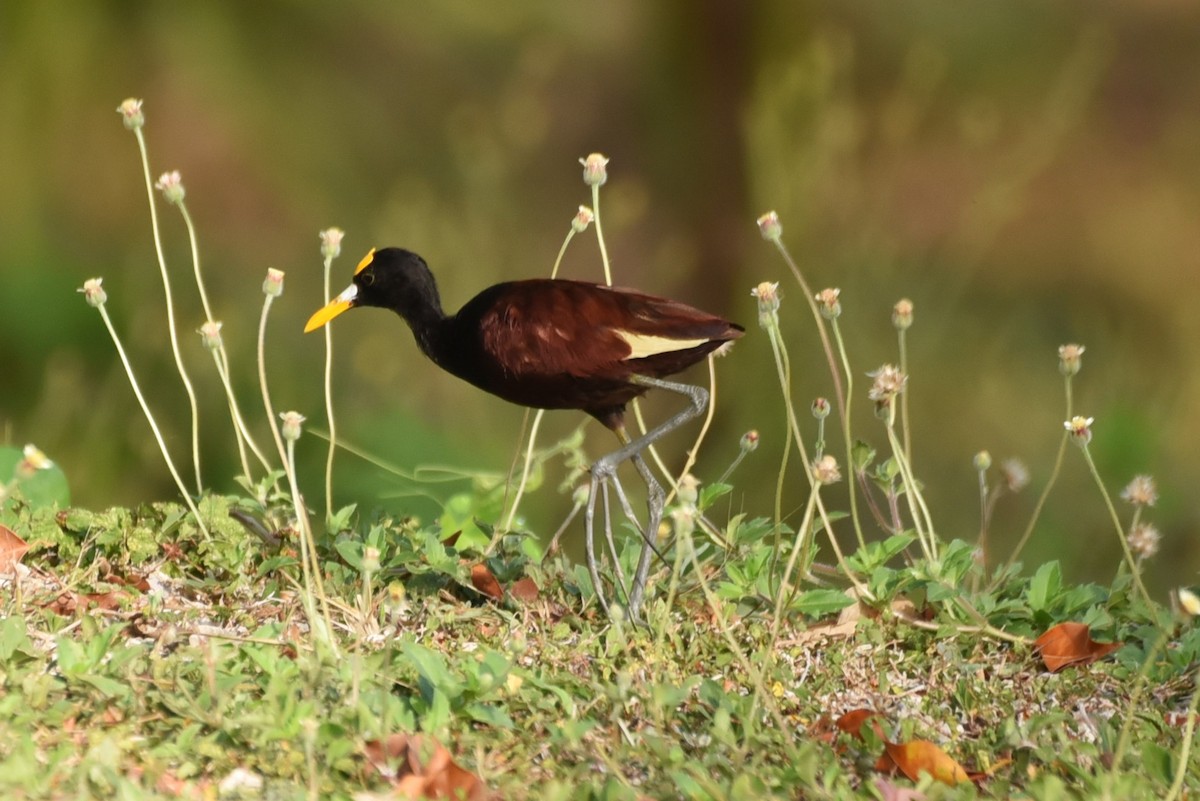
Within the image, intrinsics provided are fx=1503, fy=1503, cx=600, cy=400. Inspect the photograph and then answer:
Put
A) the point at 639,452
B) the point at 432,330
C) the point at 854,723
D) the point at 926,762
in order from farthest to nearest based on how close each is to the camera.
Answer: the point at 432,330, the point at 639,452, the point at 854,723, the point at 926,762

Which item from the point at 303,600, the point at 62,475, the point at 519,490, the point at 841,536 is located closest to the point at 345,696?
the point at 303,600

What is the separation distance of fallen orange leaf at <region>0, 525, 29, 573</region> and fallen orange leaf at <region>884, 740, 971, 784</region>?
1.47m

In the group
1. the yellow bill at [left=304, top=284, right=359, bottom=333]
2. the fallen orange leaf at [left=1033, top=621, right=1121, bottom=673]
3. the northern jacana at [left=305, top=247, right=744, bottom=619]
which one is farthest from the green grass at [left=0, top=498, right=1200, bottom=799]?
the yellow bill at [left=304, top=284, right=359, bottom=333]

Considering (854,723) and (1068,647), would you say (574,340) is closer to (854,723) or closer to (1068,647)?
(854,723)

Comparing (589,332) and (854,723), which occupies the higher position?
(589,332)

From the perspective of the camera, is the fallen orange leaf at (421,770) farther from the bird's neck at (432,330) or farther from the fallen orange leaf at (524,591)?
the bird's neck at (432,330)

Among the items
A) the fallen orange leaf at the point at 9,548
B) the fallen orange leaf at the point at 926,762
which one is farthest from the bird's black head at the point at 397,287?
the fallen orange leaf at the point at 926,762

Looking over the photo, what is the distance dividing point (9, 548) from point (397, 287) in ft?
2.57

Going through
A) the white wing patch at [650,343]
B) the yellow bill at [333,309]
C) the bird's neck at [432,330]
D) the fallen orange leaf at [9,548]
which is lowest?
the fallen orange leaf at [9,548]

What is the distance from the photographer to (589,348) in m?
2.29

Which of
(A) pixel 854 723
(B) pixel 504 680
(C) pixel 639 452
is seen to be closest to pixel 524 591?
(C) pixel 639 452

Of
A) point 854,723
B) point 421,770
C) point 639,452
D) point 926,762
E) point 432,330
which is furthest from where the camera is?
point 432,330

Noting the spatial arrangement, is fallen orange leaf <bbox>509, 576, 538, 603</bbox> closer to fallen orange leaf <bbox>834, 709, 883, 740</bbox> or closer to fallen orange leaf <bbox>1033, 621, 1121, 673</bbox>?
fallen orange leaf <bbox>834, 709, 883, 740</bbox>

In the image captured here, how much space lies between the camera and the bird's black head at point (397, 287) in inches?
102
